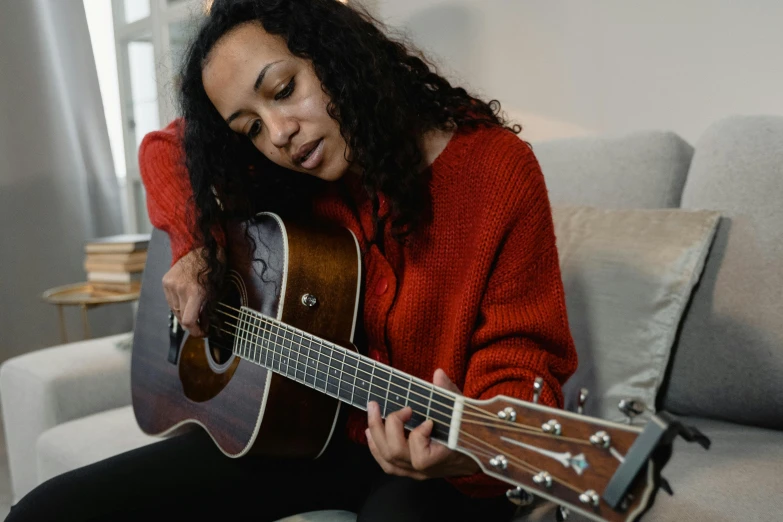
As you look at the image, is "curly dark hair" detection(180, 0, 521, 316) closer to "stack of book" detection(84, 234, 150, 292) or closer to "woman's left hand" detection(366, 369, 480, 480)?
"woman's left hand" detection(366, 369, 480, 480)

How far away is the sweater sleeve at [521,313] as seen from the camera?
31.3 inches

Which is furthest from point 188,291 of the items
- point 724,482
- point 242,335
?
point 724,482

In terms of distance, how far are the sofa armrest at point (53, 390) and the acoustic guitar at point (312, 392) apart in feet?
1.05

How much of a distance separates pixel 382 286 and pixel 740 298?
0.57 meters

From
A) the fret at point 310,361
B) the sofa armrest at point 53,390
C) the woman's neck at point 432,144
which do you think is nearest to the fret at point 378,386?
the fret at point 310,361

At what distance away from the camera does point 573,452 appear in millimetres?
575

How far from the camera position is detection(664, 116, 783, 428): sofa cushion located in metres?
1.00

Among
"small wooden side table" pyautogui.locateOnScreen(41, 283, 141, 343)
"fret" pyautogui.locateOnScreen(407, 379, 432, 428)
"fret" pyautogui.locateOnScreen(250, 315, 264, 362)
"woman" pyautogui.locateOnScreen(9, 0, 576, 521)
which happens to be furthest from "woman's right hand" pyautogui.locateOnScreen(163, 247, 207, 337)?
"small wooden side table" pyautogui.locateOnScreen(41, 283, 141, 343)

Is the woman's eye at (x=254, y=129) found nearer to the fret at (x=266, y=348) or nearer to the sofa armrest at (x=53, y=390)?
the fret at (x=266, y=348)

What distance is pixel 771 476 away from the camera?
857 millimetres

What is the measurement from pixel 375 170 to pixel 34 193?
239 cm

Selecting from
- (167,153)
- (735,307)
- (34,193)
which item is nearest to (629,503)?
(735,307)

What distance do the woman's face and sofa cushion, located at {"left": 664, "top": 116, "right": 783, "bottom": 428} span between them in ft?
2.15

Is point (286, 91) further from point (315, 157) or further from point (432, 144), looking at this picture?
point (432, 144)
